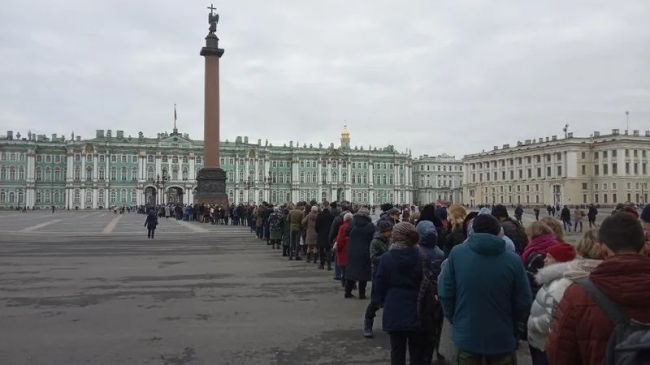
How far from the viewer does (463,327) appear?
14.3 feet

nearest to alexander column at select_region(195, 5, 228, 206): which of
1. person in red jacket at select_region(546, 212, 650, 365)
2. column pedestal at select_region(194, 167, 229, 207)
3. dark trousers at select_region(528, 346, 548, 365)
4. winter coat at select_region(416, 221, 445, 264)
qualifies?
column pedestal at select_region(194, 167, 229, 207)

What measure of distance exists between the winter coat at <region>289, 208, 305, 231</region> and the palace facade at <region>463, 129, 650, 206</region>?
326ft

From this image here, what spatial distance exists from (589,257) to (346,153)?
469 feet

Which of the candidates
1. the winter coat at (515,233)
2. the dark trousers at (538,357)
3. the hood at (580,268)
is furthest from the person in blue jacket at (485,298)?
the winter coat at (515,233)

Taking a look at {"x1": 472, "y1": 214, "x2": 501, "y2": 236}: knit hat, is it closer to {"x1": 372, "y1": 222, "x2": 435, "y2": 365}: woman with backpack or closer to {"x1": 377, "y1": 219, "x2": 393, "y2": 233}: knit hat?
{"x1": 372, "y1": 222, "x2": 435, "y2": 365}: woman with backpack

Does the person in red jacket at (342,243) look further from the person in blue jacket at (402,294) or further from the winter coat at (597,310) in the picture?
the winter coat at (597,310)

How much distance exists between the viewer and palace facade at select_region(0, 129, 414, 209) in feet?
407

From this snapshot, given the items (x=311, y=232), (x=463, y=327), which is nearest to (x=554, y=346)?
(x=463, y=327)

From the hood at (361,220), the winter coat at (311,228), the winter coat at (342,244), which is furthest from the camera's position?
the winter coat at (311,228)

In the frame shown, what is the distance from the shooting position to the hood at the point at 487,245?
173 inches

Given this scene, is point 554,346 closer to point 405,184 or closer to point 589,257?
point 589,257

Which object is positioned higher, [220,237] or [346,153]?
[346,153]

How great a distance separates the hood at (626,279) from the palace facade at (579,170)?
4412 inches

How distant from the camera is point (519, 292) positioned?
4.47 meters
